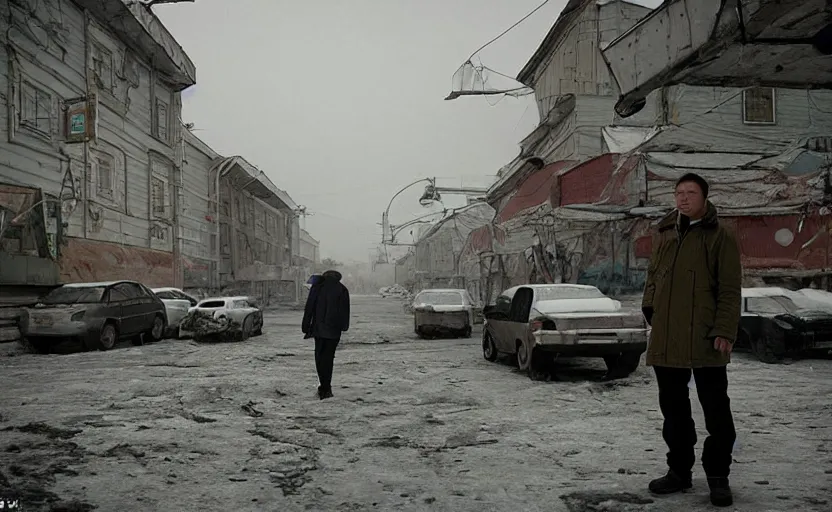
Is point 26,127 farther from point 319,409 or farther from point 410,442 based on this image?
point 410,442

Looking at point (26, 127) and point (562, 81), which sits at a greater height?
point (562, 81)

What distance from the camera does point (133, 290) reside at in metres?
15.5

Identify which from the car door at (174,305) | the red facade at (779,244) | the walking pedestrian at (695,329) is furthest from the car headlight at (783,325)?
the car door at (174,305)

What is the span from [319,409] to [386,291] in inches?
3079

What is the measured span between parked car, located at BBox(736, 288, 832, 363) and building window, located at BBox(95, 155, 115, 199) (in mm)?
18725

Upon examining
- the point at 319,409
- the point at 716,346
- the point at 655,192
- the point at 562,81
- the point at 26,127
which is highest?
the point at 562,81

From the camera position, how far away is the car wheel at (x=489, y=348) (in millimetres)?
11555

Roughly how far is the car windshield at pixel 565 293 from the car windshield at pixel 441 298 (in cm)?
769

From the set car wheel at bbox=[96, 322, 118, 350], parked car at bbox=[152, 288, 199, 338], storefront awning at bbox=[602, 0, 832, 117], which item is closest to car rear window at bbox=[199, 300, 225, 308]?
parked car at bbox=[152, 288, 199, 338]

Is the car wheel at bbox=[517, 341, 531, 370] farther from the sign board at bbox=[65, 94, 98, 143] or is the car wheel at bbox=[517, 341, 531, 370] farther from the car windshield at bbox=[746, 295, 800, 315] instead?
the sign board at bbox=[65, 94, 98, 143]

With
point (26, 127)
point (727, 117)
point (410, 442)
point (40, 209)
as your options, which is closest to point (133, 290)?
point (40, 209)

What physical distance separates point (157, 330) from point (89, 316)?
3010 millimetres

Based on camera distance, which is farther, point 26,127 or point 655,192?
point 26,127

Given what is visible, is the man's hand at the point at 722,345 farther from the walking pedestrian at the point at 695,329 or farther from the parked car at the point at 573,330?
the parked car at the point at 573,330
